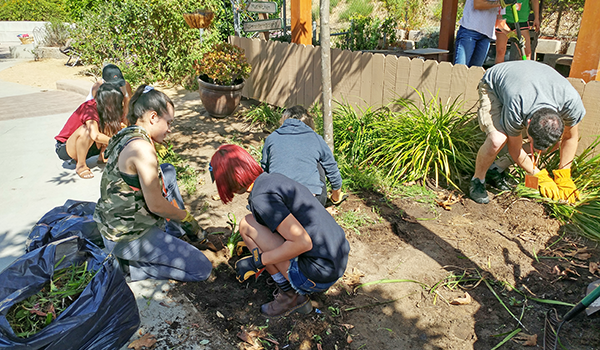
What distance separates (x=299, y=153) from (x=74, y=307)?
174cm

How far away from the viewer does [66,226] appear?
290 cm

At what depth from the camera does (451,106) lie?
14.7 ft

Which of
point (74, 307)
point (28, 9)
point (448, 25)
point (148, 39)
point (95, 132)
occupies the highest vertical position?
point (28, 9)

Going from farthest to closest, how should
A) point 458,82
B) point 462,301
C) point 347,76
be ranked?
1. point 347,76
2. point 458,82
3. point 462,301

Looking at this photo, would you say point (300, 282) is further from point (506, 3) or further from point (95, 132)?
point (506, 3)

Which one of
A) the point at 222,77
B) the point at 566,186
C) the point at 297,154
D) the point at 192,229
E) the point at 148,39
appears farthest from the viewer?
the point at 148,39

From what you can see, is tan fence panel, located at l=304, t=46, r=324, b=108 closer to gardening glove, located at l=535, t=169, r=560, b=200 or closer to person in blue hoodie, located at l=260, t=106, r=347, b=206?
person in blue hoodie, located at l=260, t=106, r=347, b=206

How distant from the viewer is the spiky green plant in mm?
4348

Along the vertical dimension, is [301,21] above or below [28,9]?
below

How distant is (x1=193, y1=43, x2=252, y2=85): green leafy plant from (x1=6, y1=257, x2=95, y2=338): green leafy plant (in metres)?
4.58

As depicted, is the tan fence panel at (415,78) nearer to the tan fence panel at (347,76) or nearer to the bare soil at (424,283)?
the tan fence panel at (347,76)

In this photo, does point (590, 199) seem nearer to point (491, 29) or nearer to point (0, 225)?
point (491, 29)

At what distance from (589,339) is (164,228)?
2.92 metres

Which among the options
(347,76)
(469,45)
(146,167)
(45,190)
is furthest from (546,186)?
(45,190)
